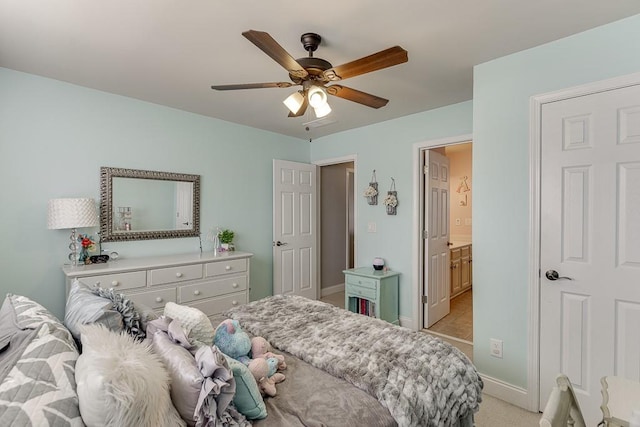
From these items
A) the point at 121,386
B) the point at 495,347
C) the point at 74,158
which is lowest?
the point at 495,347

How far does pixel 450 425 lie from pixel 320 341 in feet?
2.32

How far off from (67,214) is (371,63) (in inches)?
102

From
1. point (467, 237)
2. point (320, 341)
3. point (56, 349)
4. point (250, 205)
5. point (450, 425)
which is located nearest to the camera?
point (56, 349)

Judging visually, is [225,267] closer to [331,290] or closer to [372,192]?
[372,192]

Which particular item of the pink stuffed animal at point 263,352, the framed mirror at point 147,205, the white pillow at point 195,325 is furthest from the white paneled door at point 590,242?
the framed mirror at point 147,205

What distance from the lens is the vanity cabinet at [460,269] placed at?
480cm

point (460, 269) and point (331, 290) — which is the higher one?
point (460, 269)

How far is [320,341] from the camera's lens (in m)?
1.73

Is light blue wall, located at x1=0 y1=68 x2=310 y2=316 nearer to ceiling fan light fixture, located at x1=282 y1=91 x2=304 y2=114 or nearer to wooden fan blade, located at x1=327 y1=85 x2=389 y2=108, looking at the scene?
ceiling fan light fixture, located at x1=282 y1=91 x2=304 y2=114

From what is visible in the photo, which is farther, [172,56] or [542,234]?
[172,56]

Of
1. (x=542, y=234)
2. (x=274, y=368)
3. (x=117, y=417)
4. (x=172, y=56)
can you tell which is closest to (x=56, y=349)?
(x=117, y=417)

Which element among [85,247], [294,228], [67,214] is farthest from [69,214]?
[294,228]

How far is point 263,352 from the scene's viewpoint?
1608mm

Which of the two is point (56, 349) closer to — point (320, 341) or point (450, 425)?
point (320, 341)
